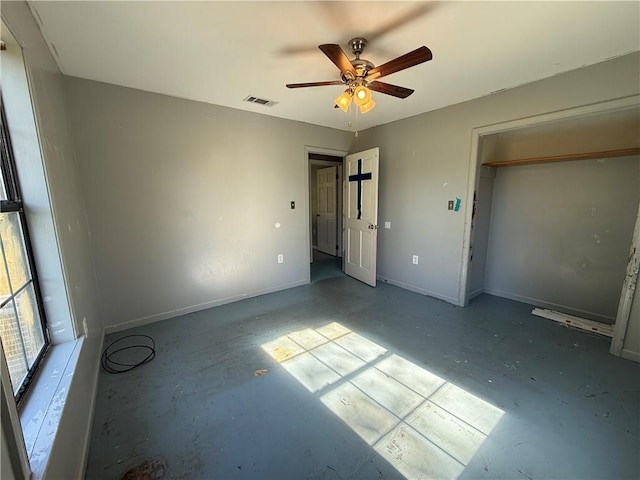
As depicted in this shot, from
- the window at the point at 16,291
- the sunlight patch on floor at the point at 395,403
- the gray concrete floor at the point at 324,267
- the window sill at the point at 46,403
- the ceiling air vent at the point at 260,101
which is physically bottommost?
the sunlight patch on floor at the point at 395,403

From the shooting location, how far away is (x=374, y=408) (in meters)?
1.73

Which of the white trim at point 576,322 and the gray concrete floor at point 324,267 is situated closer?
the white trim at point 576,322

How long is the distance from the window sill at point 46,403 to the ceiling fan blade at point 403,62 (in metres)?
2.45

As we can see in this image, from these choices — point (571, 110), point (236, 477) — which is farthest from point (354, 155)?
point (236, 477)

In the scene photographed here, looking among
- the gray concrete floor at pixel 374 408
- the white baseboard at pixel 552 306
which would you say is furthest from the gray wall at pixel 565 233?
the gray concrete floor at pixel 374 408

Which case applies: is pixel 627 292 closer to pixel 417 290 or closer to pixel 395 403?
pixel 417 290

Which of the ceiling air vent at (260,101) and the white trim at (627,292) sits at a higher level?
the ceiling air vent at (260,101)

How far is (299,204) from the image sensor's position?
3896 millimetres

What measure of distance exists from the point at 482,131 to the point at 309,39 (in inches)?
86.1

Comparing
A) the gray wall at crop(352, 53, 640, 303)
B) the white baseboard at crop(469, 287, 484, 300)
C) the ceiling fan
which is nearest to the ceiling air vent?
the ceiling fan

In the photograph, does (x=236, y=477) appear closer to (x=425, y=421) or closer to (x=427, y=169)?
(x=425, y=421)

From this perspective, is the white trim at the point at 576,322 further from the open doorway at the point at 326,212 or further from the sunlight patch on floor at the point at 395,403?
the open doorway at the point at 326,212

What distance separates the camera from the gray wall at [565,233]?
271 centimetres

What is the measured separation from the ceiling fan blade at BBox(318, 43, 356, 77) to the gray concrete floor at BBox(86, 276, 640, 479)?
2.23 metres
